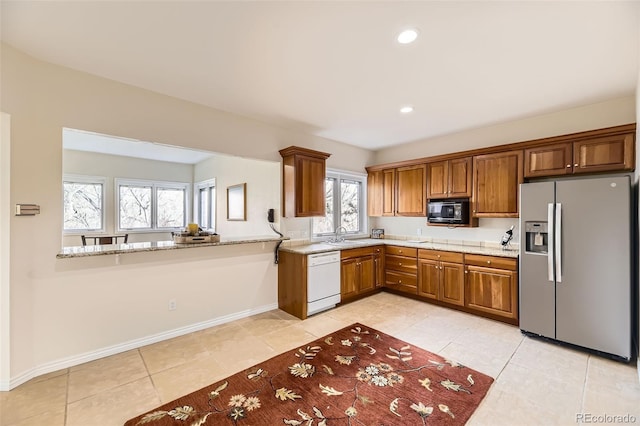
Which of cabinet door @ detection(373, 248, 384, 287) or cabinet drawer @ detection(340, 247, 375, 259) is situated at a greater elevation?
cabinet drawer @ detection(340, 247, 375, 259)

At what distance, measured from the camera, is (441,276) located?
4.09 m

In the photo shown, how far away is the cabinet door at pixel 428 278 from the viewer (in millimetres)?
4148

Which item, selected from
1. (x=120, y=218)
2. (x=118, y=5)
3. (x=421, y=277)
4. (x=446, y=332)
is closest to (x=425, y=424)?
(x=446, y=332)

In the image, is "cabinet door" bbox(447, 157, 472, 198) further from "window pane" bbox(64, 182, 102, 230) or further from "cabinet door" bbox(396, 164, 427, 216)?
"window pane" bbox(64, 182, 102, 230)

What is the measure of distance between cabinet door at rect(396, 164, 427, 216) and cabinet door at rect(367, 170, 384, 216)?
1.21 ft

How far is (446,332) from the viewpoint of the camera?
3281 millimetres

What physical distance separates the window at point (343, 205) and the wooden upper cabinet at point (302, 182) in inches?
25.6

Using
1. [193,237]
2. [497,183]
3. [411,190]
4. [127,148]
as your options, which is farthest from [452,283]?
[127,148]

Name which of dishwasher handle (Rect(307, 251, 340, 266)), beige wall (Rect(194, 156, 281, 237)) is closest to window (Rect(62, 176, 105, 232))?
beige wall (Rect(194, 156, 281, 237))

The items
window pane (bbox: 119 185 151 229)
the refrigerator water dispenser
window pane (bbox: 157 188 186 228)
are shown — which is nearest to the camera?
the refrigerator water dispenser

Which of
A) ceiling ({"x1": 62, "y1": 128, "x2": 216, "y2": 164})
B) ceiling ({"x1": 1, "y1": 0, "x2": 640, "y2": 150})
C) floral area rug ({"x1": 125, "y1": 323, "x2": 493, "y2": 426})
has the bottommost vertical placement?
floral area rug ({"x1": 125, "y1": 323, "x2": 493, "y2": 426})

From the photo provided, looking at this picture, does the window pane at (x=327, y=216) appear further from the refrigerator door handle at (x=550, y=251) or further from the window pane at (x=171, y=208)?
the window pane at (x=171, y=208)

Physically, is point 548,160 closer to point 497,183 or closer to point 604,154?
point 604,154

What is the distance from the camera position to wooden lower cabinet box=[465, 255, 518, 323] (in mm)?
3414
